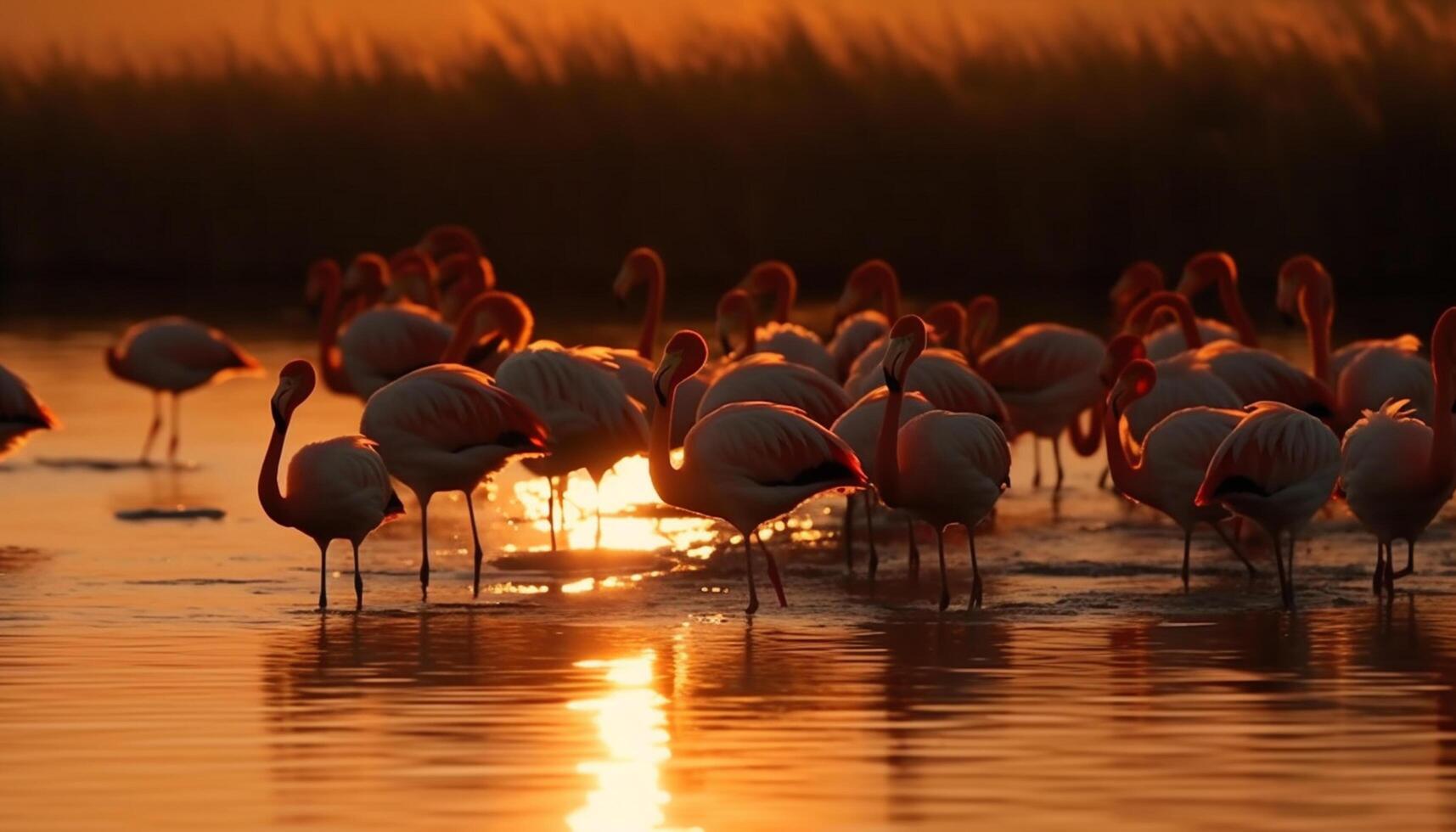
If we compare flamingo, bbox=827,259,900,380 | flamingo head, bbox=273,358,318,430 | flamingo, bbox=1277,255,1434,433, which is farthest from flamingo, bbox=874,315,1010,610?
flamingo, bbox=827,259,900,380

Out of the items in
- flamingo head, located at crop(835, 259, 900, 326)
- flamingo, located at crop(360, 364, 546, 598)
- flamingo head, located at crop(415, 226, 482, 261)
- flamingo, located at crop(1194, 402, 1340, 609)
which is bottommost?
flamingo, located at crop(1194, 402, 1340, 609)

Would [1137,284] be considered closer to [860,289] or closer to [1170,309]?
[860,289]

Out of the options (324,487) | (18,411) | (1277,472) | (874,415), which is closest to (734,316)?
(874,415)

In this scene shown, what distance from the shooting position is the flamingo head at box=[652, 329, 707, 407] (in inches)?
352

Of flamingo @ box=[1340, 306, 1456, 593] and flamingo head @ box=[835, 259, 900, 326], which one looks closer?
flamingo @ box=[1340, 306, 1456, 593]

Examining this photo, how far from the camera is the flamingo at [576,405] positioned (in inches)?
412

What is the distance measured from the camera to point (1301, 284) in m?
12.5

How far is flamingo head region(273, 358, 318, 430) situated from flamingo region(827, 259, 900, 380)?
13.3 ft

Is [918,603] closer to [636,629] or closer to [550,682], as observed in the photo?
[636,629]

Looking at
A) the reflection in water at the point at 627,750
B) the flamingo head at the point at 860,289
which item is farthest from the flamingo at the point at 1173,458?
the flamingo head at the point at 860,289

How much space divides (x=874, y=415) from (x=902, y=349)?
77 cm

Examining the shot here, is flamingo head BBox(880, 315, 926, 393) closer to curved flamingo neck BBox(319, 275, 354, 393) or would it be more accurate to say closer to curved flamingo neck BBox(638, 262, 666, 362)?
curved flamingo neck BBox(638, 262, 666, 362)

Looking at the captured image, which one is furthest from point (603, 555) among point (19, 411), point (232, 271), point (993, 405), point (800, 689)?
point (232, 271)

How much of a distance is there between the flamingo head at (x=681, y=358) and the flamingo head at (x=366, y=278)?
6.62m
